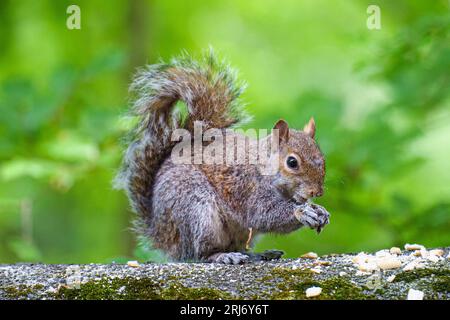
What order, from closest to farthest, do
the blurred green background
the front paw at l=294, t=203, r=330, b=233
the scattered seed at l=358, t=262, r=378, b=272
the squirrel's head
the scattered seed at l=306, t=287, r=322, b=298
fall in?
the scattered seed at l=306, t=287, r=322, b=298
the scattered seed at l=358, t=262, r=378, b=272
the front paw at l=294, t=203, r=330, b=233
the squirrel's head
the blurred green background

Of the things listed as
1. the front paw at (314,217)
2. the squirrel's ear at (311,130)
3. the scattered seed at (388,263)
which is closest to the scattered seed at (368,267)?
the scattered seed at (388,263)

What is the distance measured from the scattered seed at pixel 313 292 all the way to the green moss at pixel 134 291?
0.89 feet

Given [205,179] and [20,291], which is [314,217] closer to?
[205,179]

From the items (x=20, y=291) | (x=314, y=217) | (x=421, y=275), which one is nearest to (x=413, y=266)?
(x=421, y=275)

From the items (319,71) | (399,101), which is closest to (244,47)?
(319,71)

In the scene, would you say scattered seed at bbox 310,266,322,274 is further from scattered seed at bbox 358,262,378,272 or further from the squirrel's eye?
the squirrel's eye

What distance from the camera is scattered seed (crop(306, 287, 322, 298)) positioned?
2256 mm

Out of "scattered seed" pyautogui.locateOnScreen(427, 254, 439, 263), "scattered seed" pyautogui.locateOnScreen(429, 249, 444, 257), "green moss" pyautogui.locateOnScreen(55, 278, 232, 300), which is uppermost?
"scattered seed" pyautogui.locateOnScreen(429, 249, 444, 257)

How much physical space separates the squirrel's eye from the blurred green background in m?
0.68

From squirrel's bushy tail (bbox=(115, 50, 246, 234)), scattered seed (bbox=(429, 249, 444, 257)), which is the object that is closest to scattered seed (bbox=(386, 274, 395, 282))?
scattered seed (bbox=(429, 249, 444, 257))

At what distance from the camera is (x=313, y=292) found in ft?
7.43

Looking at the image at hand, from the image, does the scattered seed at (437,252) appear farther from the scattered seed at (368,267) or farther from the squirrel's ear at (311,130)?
the squirrel's ear at (311,130)
